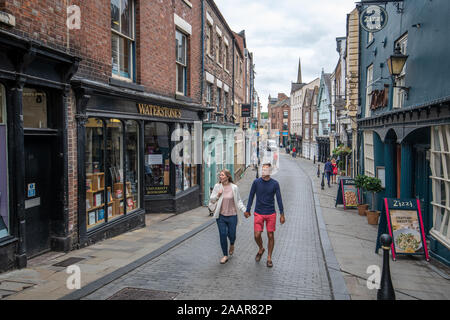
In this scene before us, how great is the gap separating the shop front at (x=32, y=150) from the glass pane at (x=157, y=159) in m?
4.81

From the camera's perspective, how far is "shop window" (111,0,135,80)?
951cm

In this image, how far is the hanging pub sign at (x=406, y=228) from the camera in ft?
26.3

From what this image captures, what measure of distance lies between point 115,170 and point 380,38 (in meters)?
10.2

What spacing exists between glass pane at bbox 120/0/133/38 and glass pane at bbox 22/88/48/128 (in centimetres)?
362

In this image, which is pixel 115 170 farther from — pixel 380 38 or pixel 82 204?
pixel 380 38

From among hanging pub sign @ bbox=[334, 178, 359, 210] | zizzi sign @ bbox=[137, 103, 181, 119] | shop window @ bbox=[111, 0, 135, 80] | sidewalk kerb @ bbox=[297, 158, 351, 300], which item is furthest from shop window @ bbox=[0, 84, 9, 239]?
hanging pub sign @ bbox=[334, 178, 359, 210]

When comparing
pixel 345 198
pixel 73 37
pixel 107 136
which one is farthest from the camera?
pixel 345 198

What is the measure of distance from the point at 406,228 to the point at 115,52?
25.8 feet

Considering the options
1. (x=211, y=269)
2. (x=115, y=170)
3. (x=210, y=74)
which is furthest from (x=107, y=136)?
(x=210, y=74)

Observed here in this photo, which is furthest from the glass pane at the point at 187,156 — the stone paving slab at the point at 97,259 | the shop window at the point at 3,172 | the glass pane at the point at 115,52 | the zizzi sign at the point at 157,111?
the shop window at the point at 3,172

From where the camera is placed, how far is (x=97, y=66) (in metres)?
8.51

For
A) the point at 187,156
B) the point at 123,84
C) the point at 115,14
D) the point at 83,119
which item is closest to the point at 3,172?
the point at 83,119

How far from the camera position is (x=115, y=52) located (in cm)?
962

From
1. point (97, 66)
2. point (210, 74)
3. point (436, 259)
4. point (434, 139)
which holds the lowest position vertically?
point (436, 259)
